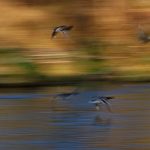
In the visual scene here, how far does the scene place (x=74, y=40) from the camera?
490 inches

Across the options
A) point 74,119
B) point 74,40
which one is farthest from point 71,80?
point 74,119

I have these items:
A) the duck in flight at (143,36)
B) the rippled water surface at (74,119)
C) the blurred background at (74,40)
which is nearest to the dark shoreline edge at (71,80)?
the blurred background at (74,40)

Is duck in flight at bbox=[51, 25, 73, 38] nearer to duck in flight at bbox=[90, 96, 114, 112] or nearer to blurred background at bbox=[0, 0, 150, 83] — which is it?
blurred background at bbox=[0, 0, 150, 83]

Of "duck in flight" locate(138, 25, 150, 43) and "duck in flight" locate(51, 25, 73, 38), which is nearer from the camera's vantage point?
"duck in flight" locate(51, 25, 73, 38)

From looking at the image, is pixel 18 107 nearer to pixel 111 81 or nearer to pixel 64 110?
pixel 64 110

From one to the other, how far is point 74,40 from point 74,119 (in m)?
4.53

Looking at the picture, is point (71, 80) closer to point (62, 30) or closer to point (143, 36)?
point (62, 30)

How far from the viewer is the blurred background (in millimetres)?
10781

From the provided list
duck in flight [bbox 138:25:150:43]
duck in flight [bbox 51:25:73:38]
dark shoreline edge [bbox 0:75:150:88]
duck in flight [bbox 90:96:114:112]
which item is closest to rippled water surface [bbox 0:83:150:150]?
duck in flight [bbox 90:96:114:112]

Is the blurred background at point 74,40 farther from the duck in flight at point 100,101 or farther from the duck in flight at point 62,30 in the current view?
the duck in flight at point 100,101

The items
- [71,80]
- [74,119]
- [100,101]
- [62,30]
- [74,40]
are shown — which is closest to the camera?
[74,119]

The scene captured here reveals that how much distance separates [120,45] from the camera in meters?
12.2

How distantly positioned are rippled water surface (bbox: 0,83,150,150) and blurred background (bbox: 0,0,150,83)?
0.71m

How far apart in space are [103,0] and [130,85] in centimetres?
340
